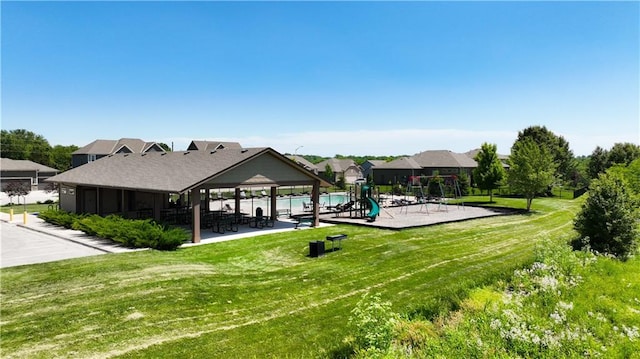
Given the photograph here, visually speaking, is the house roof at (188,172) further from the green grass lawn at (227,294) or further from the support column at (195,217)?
the green grass lawn at (227,294)

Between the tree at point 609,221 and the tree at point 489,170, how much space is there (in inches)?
1032

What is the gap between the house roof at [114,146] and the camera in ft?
213

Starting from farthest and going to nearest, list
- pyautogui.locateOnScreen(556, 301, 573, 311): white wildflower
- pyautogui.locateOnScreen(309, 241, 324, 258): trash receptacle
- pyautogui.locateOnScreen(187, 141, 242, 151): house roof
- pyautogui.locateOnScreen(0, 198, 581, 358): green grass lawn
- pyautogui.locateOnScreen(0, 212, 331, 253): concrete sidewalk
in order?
pyautogui.locateOnScreen(187, 141, 242, 151): house roof < pyautogui.locateOnScreen(0, 212, 331, 253): concrete sidewalk < pyautogui.locateOnScreen(309, 241, 324, 258): trash receptacle < pyautogui.locateOnScreen(556, 301, 573, 311): white wildflower < pyautogui.locateOnScreen(0, 198, 581, 358): green grass lawn

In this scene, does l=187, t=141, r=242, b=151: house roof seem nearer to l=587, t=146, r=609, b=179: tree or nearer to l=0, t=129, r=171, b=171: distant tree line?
l=0, t=129, r=171, b=171: distant tree line

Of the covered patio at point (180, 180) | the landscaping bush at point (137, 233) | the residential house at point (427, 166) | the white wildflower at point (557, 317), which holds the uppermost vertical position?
the residential house at point (427, 166)

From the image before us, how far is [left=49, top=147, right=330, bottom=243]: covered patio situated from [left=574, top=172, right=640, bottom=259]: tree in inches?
545

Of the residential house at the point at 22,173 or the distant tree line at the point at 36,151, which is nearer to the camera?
the residential house at the point at 22,173

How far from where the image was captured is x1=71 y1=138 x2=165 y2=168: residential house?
213 feet

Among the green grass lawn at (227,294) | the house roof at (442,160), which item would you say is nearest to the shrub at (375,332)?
the green grass lawn at (227,294)

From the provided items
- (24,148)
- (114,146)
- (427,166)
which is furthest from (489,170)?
(24,148)

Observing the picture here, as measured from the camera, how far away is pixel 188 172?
21641mm

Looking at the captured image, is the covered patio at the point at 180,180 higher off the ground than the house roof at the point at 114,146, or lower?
lower

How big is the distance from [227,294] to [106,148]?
210 ft

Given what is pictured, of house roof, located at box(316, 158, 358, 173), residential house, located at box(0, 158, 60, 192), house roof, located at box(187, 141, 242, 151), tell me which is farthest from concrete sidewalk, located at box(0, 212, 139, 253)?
house roof, located at box(316, 158, 358, 173)
